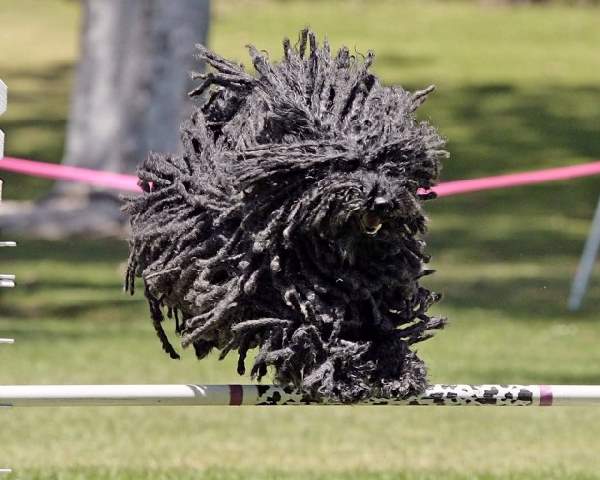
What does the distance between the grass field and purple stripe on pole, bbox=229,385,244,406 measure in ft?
6.44

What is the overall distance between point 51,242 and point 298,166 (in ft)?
47.4

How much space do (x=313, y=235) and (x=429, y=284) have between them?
11551mm

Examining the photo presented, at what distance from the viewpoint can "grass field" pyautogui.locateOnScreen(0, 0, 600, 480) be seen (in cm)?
796

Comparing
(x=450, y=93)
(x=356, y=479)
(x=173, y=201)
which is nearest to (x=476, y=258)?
(x=450, y=93)

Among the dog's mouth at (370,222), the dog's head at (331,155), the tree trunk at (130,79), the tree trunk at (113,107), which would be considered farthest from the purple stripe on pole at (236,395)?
the tree trunk at (113,107)

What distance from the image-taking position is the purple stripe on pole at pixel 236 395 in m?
4.57

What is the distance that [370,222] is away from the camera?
4.35 metres

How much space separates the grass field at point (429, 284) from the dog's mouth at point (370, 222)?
2.44 meters

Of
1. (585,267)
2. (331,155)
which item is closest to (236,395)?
(331,155)

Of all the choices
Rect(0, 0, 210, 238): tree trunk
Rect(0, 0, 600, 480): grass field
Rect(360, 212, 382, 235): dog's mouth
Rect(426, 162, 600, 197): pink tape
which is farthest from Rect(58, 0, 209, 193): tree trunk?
Rect(360, 212, 382, 235): dog's mouth

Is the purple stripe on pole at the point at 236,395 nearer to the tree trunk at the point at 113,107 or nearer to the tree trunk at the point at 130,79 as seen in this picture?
the tree trunk at the point at 130,79

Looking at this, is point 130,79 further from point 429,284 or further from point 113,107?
point 429,284

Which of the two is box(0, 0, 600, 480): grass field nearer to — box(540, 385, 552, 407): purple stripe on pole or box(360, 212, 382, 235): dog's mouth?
box(540, 385, 552, 407): purple stripe on pole

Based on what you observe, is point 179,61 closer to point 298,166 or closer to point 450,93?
A: point 450,93
